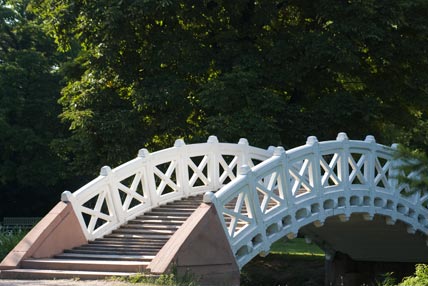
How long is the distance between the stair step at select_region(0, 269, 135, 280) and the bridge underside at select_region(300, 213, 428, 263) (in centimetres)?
867

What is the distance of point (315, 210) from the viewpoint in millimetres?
18969

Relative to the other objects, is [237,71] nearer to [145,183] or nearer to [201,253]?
[145,183]

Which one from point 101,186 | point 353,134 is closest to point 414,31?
point 353,134

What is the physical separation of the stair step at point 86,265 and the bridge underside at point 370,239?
8210 millimetres

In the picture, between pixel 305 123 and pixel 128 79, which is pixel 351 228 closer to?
pixel 305 123

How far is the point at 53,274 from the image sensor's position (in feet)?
47.5

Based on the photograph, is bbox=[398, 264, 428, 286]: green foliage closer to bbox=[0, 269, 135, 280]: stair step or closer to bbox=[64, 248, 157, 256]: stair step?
bbox=[64, 248, 157, 256]: stair step

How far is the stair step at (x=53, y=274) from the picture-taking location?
562 inches

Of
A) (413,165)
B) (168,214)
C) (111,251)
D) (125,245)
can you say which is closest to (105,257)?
(111,251)

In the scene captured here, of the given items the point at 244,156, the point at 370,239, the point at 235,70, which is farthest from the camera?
the point at 235,70

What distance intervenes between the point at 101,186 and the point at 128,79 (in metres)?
12.0

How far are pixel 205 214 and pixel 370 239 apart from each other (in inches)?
438

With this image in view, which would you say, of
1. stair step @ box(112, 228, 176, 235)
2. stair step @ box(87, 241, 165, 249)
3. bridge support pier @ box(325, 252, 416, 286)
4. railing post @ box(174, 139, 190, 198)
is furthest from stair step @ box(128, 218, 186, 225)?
bridge support pier @ box(325, 252, 416, 286)

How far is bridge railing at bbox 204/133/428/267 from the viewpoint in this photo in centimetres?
1653
